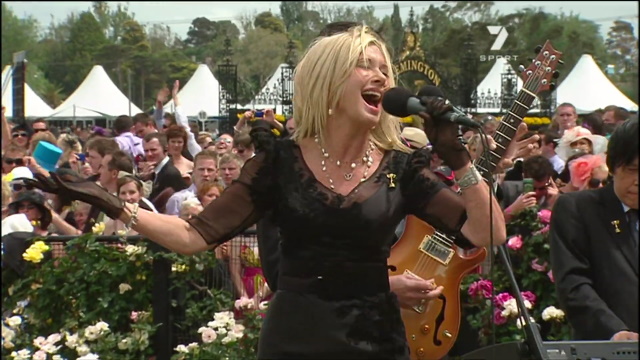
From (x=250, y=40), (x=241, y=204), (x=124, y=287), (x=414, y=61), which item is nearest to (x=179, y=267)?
(x=124, y=287)

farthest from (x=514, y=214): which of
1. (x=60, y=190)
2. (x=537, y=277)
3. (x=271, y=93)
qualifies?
(x=271, y=93)

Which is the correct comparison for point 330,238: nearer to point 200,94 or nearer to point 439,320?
point 439,320

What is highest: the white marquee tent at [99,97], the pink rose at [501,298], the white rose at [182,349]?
the pink rose at [501,298]

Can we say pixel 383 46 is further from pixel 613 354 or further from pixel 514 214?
pixel 514 214

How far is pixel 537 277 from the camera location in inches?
278

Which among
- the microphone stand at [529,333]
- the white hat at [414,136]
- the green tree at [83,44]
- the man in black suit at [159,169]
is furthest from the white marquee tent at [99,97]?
the microphone stand at [529,333]

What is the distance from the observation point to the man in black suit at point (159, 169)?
984cm

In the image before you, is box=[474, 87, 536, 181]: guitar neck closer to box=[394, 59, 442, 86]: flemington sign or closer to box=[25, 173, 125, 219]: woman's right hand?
box=[25, 173, 125, 219]: woman's right hand

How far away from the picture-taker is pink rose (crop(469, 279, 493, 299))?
6.86 metres

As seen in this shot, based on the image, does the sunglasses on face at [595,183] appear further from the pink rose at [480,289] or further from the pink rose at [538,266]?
the pink rose at [480,289]

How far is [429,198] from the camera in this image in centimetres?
378

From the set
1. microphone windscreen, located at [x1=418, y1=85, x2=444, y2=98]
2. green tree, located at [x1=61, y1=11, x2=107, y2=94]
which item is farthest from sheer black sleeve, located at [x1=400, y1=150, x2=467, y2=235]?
green tree, located at [x1=61, y1=11, x2=107, y2=94]

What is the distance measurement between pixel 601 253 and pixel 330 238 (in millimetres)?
1246

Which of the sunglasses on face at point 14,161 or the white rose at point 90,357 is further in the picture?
the sunglasses on face at point 14,161
